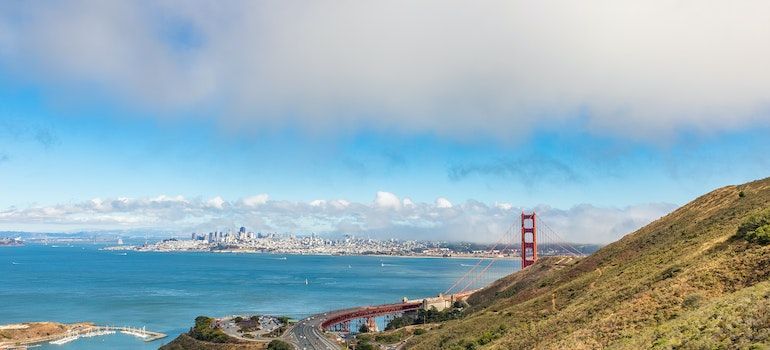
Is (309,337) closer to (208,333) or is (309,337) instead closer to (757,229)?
(208,333)

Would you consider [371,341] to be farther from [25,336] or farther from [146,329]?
[25,336]

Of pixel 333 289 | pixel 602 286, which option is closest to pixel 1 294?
pixel 333 289

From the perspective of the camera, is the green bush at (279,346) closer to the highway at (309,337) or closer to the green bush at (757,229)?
the highway at (309,337)

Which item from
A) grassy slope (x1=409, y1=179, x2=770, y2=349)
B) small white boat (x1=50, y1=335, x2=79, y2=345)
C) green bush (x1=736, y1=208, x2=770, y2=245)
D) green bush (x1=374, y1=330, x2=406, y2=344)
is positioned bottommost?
small white boat (x1=50, y1=335, x2=79, y2=345)

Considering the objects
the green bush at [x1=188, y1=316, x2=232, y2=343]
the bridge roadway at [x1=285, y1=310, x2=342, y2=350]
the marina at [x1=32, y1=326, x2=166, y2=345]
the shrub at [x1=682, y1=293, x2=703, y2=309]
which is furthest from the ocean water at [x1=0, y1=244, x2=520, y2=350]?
the shrub at [x1=682, y1=293, x2=703, y2=309]

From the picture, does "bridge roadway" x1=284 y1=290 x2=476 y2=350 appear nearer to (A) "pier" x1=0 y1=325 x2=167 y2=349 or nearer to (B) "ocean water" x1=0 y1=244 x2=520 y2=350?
(B) "ocean water" x1=0 y1=244 x2=520 y2=350

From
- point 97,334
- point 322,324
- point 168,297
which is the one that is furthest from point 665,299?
point 168,297

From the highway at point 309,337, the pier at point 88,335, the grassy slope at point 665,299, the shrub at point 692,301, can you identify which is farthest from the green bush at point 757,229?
the pier at point 88,335
